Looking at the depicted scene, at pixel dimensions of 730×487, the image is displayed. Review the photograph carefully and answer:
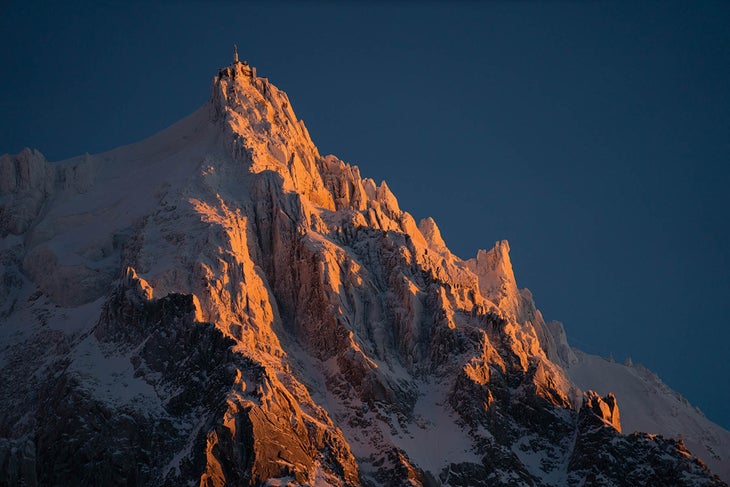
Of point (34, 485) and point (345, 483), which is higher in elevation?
point (345, 483)

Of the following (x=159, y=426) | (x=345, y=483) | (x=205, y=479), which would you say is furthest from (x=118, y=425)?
(x=345, y=483)

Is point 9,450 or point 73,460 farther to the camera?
point 73,460

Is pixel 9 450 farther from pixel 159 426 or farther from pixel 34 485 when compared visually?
pixel 159 426

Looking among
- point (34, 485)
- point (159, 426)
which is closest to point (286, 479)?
point (159, 426)

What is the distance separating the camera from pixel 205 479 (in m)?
187

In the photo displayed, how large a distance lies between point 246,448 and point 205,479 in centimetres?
804

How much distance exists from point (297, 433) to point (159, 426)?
19.1m

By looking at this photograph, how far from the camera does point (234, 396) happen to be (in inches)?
7756

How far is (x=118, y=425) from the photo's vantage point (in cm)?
19812

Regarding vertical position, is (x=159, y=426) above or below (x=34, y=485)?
above

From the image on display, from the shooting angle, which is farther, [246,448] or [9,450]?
[246,448]

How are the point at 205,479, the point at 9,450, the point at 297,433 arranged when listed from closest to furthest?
the point at 9,450, the point at 205,479, the point at 297,433

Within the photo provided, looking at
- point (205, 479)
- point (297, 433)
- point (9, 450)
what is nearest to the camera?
point (9, 450)

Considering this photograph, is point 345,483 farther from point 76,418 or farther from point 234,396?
point 76,418
